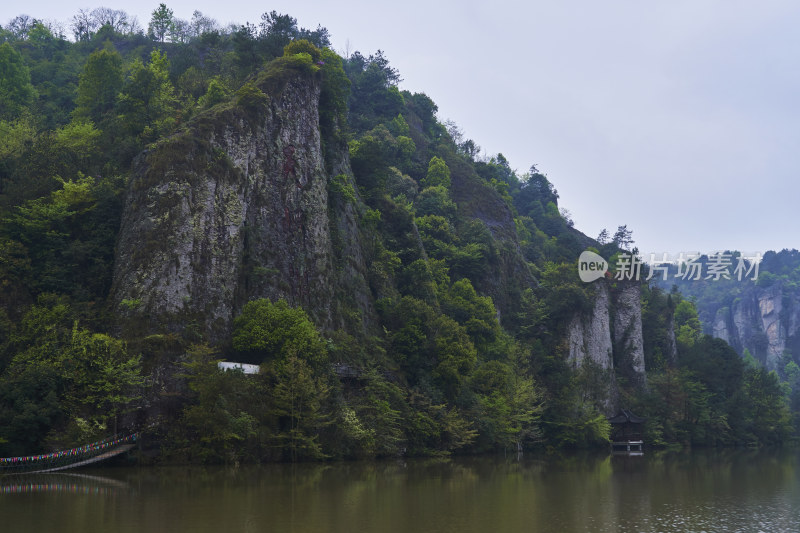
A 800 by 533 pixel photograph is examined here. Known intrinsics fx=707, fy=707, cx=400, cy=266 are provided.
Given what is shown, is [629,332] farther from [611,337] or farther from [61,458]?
[61,458]

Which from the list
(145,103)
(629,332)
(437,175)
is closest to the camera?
(145,103)

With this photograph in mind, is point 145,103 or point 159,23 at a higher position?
point 159,23

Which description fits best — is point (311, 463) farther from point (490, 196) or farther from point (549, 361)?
point (490, 196)

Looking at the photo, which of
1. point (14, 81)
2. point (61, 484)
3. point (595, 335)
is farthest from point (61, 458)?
point (595, 335)

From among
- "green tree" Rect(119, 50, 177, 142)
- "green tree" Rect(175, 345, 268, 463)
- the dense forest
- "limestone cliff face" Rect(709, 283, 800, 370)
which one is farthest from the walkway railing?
"limestone cliff face" Rect(709, 283, 800, 370)

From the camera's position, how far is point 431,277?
5625cm

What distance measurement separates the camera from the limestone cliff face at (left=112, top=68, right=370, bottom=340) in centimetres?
3791

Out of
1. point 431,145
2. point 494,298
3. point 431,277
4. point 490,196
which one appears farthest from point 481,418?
point 431,145

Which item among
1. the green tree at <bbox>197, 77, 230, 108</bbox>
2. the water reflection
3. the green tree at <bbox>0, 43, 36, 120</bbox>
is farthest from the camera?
the green tree at <bbox>0, 43, 36, 120</bbox>

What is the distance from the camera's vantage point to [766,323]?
6245 inches

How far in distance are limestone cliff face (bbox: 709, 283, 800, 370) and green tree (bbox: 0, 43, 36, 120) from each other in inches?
5768

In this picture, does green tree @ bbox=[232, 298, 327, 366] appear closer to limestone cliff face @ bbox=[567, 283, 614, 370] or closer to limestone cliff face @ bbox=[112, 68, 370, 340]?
limestone cliff face @ bbox=[112, 68, 370, 340]

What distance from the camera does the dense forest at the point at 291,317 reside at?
3378 centimetres

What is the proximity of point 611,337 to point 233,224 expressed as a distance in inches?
1948
